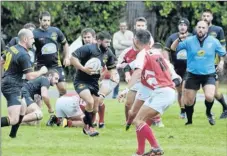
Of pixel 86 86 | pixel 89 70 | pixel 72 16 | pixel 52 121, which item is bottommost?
pixel 52 121

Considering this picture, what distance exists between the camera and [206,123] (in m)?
17.1

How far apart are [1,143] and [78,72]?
257 cm

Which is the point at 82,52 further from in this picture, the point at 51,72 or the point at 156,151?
the point at 156,151

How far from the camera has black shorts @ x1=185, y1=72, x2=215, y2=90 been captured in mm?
16391

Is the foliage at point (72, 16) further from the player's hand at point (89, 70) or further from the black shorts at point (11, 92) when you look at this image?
the black shorts at point (11, 92)

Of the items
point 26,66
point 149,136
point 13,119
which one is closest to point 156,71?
point 149,136

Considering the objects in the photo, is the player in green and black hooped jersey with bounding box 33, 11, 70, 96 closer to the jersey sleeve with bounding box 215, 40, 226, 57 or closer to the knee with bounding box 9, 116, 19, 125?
the jersey sleeve with bounding box 215, 40, 226, 57

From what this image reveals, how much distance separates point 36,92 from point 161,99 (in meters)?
4.74

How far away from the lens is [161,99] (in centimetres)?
1219

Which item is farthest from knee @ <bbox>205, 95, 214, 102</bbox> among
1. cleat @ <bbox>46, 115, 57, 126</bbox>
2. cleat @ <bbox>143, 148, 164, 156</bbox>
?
cleat @ <bbox>143, 148, 164, 156</bbox>

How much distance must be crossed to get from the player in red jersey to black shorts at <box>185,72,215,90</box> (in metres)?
4.10

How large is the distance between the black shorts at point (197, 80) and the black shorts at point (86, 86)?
83.5 inches

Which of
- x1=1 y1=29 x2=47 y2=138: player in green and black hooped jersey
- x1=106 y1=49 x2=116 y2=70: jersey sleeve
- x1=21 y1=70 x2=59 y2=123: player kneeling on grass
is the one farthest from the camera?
x1=106 y1=49 x2=116 y2=70: jersey sleeve

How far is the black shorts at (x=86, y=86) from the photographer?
595 inches
